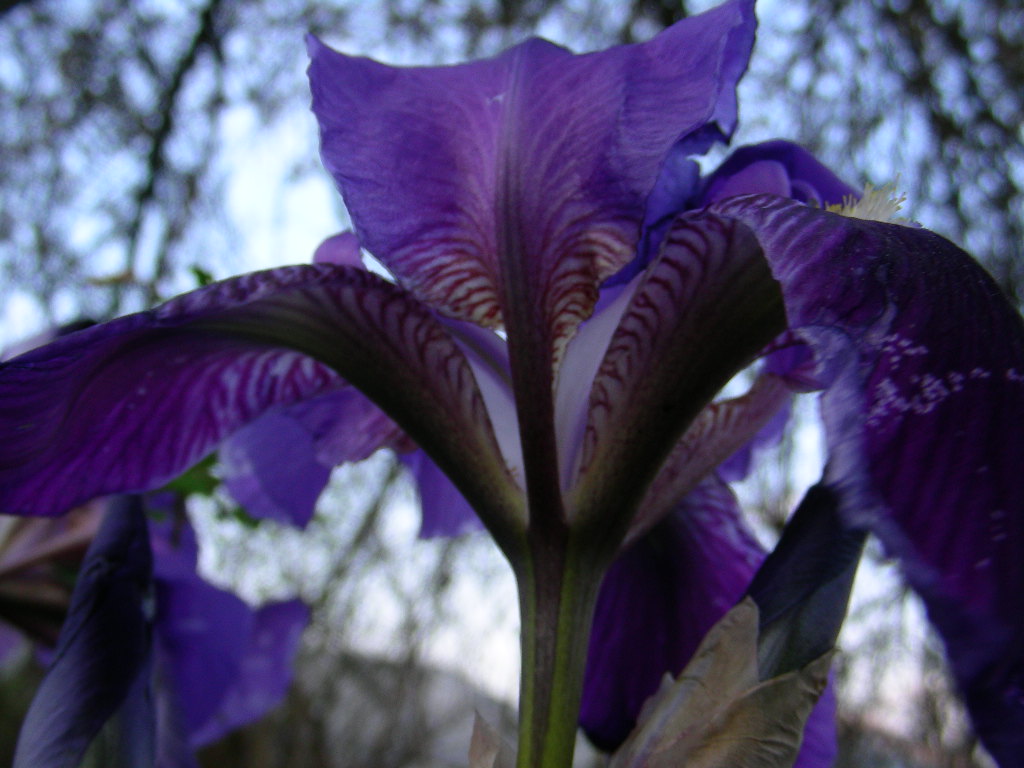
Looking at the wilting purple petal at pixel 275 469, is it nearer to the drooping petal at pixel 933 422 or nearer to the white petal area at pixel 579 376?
Answer: the white petal area at pixel 579 376

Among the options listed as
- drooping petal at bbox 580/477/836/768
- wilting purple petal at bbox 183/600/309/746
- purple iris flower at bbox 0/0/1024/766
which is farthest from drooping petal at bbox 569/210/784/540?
wilting purple petal at bbox 183/600/309/746

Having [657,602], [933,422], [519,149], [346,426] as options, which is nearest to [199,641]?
[346,426]

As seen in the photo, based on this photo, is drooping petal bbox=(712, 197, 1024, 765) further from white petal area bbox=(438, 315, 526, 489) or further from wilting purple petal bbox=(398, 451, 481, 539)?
wilting purple petal bbox=(398, 451, 481, 539)

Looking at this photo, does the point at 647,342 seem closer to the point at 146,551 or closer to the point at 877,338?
the point at 877,338

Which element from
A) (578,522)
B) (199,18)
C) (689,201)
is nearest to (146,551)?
(578,522)

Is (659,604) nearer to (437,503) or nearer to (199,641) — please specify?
(437,503)

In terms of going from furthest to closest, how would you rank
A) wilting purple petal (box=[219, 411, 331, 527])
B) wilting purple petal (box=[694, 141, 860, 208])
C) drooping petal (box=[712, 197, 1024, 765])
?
wilting purple petal (box=[219, 411, 331, 527]), wilting purple petal (box=[694, 141, 860, 208]), drooping petal (box=[712, 197, 1024, 765])
